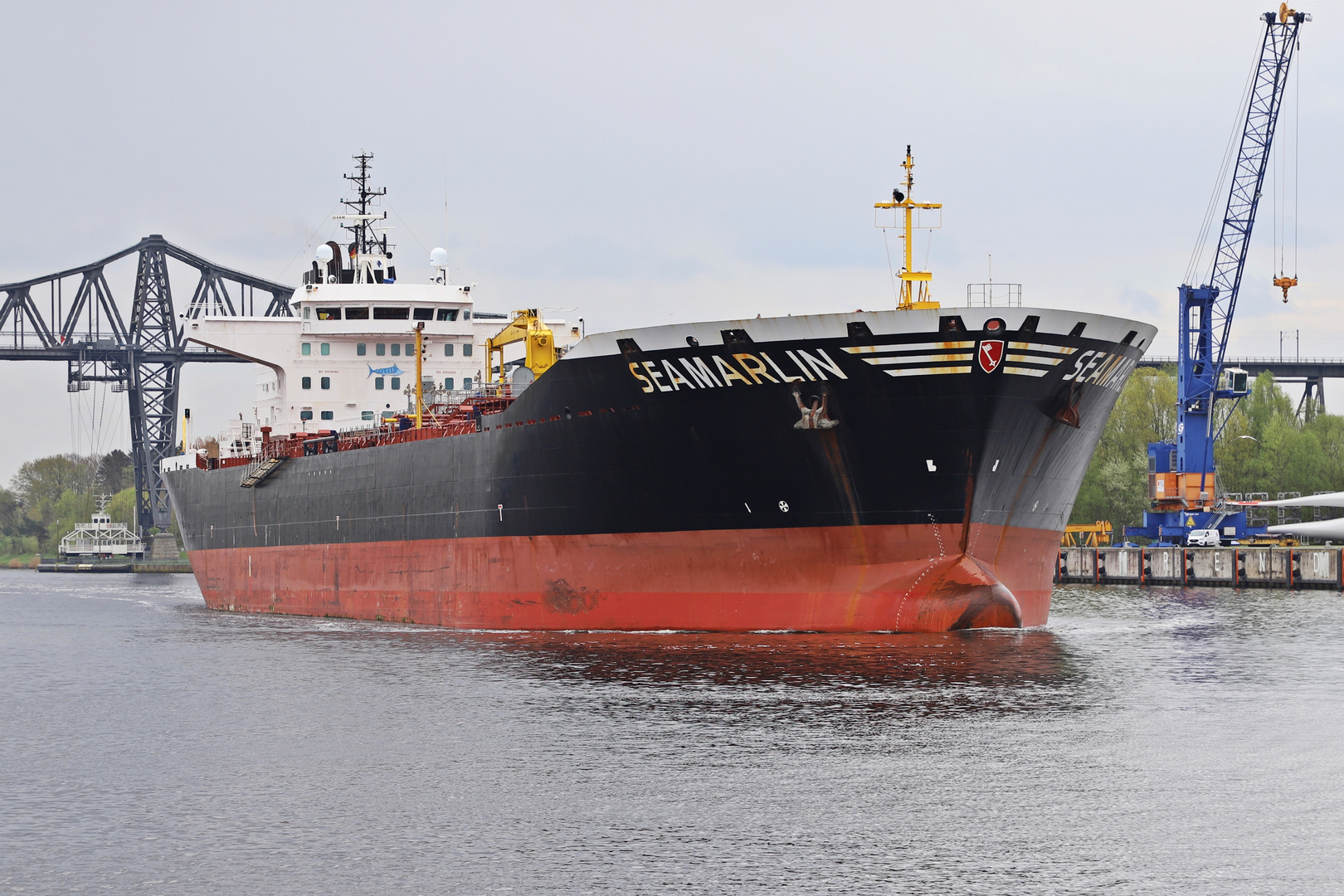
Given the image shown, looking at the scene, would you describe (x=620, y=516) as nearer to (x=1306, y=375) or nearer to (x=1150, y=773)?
(x=1150, y=773)

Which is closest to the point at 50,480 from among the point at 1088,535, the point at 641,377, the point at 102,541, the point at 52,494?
the point at 52,494

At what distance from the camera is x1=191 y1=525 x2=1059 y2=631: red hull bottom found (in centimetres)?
2225

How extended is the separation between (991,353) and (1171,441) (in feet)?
158

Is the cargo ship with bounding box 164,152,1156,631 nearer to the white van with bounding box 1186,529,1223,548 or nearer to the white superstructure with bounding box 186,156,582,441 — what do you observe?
the white superstructure with bounding box 186,156,582,441

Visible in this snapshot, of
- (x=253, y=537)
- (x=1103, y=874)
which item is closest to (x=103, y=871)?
(x=1103, y=874)

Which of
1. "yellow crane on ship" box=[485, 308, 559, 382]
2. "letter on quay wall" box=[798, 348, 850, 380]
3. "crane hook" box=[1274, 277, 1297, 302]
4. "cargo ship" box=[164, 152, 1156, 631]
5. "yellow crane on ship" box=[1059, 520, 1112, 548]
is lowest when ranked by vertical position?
"yellow crane on ship" box=[1059, 520, 1112, 548]

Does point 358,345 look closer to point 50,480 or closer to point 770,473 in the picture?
point 770,473

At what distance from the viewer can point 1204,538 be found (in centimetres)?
Answer: 5475

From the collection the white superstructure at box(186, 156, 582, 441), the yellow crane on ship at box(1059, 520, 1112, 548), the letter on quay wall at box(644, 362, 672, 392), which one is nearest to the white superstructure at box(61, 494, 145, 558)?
the yellow crane on ship at box(1059, 520, 1112, 548)

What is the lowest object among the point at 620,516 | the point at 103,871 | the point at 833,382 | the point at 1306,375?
the point at 103,871

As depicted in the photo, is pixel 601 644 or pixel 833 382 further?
pixel 601 644

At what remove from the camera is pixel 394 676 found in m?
20.5

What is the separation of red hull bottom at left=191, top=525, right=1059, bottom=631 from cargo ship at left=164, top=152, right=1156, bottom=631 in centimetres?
3

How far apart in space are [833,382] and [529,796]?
10193mm
